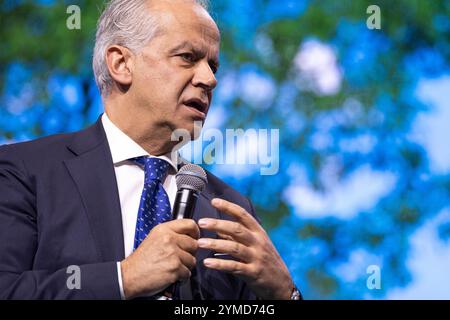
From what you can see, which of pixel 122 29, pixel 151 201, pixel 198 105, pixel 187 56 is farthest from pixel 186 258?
pixel 122 29

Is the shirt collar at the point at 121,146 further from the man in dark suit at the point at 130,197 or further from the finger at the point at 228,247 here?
the finger at the point at 228,247

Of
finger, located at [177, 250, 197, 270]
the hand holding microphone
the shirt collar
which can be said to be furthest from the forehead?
finger, located at [177, 250, 197, 270]

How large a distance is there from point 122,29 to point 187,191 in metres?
0.68

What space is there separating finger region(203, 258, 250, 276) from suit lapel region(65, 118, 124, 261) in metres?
0.25

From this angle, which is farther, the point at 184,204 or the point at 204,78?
the point at 204,78

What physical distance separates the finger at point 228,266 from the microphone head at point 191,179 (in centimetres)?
16

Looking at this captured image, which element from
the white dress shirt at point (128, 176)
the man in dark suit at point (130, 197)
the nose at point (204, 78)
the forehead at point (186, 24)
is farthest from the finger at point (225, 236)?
the forehead at point (186, 24)

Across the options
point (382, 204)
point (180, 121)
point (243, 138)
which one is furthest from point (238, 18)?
point (180, 121)

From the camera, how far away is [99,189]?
1841 millimetres

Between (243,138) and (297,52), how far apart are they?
65 cm

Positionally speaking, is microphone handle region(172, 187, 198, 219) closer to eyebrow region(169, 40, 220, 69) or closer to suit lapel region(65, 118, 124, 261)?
suit lapel region(65, 118, 124, 261)

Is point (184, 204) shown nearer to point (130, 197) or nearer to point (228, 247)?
point (228, 247)

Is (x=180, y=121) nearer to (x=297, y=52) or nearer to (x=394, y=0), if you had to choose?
(x=297, y=52)

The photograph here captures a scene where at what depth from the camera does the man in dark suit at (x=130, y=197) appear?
162cm
